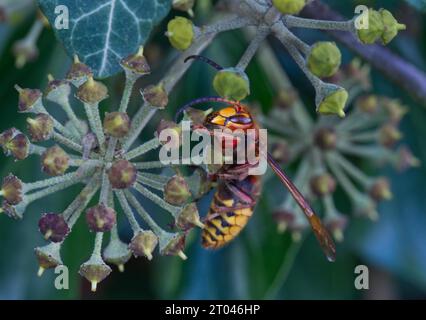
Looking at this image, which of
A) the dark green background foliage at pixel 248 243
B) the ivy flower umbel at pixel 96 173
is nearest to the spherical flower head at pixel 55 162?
the ivy flower umbel at pixel 96 173

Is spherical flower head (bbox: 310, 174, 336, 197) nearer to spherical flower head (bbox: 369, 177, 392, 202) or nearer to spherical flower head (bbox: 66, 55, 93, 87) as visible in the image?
spherical flower head (bbox: 369, 177, 392, 202)

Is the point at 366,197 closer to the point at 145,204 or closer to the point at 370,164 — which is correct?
the point at 370,164

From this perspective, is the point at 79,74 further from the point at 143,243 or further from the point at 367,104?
the point at 367,104

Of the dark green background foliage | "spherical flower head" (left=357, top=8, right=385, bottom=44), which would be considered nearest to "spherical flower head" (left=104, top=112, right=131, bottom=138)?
"spherical flower head" (left=357, top=8, right=385, bottom=44)

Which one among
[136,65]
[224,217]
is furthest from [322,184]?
[136,65]

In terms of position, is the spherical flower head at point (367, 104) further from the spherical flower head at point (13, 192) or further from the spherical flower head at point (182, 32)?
the spherical flower head at point (13, 192)

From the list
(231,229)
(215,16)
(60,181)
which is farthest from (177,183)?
(215,16)

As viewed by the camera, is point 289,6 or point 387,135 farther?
point 387,135
